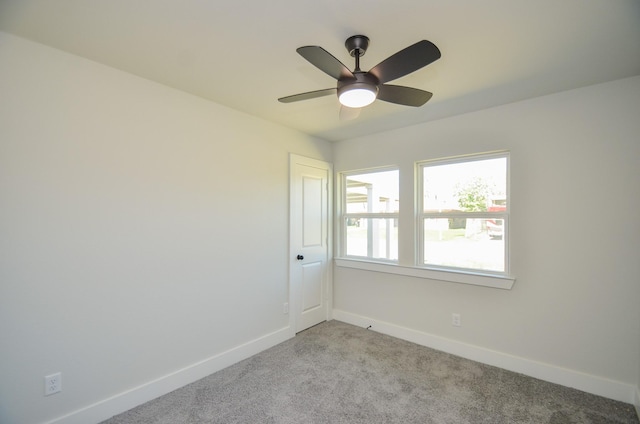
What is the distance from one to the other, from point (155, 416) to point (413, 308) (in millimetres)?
2559

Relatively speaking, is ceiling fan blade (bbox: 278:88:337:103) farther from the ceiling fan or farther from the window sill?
the window sill

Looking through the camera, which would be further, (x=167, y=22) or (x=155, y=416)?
(x=155, y=416)

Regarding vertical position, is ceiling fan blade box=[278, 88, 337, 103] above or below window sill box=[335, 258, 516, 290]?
above

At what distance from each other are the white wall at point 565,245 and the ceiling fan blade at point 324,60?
190 centimetres

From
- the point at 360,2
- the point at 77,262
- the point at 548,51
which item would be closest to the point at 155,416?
the point at 77,262

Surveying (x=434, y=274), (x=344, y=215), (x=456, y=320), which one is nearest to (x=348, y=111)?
(x=434, y=274)

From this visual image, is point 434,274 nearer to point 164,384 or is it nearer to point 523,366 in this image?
point 523,366

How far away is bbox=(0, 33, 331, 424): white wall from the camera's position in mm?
1667

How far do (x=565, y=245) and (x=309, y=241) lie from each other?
2521 millimetres

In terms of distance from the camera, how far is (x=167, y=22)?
1538 mm

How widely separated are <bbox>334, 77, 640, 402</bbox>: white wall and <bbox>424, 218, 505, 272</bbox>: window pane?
0.60 feet

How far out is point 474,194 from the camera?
288 cm

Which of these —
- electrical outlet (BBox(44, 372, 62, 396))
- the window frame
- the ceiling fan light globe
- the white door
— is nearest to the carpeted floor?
electrical outlet (BBox(44, 372, 62, 396))

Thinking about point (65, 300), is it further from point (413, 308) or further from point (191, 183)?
point (413, 308)
